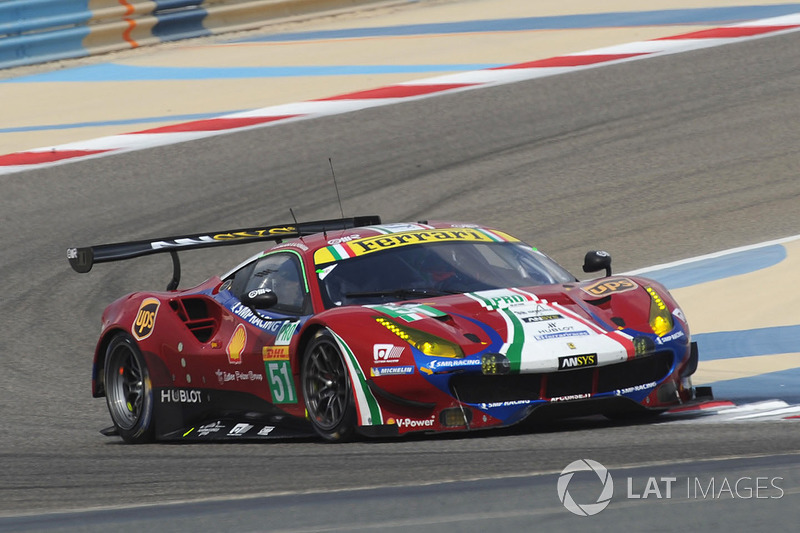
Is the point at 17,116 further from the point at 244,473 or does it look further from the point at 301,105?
the point at 244,473

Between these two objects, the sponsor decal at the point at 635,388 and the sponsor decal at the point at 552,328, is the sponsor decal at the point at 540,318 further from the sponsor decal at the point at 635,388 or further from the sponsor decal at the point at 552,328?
the sponsor decal at the point at 635,388

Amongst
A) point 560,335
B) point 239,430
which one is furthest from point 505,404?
point 239,430

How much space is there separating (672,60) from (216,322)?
880cm

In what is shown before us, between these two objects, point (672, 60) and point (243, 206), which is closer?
point (243, 206)

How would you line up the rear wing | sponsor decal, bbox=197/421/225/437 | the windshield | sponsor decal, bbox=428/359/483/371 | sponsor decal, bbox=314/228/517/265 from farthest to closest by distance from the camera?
the rear wing, sponsor decal, bbox=197/421/225/437, sponsor decal, bbox=314/228/517/265, the windshield, sponsor decal, bbox=428/359/483/371

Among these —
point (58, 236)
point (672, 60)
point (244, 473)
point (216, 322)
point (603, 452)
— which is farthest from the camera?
point (672, 60)

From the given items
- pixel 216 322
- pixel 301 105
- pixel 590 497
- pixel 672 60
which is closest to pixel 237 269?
pixel 216 322

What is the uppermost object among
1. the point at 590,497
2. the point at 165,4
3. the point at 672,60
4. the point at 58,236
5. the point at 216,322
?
the point at 165,4

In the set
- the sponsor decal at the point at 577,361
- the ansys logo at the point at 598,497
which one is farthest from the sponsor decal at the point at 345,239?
the ansys logo at the point at 598,497

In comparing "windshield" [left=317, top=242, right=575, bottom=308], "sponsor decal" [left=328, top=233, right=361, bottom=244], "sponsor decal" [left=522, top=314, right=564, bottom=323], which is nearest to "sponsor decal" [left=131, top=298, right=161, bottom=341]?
"sponsor decal" [left=328, top=233, right=361, bottom=244]

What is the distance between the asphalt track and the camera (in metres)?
4.82

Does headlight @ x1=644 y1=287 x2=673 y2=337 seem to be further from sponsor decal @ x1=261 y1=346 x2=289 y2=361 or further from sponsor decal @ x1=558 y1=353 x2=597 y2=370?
sponsor decal @ x1=261 y1=346 x2=289 y2=361

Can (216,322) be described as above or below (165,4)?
below

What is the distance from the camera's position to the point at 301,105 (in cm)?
1535
